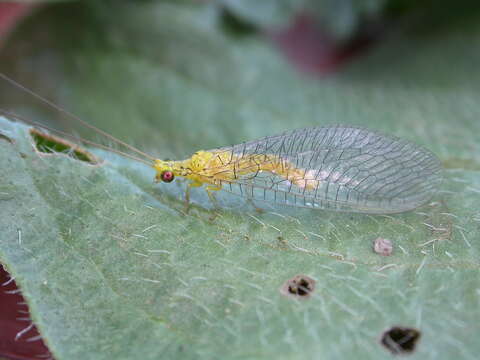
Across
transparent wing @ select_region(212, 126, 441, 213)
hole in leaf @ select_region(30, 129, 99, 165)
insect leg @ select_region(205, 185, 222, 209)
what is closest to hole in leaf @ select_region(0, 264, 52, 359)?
hole in leaf @ select_region(30, 129, 99, 165)

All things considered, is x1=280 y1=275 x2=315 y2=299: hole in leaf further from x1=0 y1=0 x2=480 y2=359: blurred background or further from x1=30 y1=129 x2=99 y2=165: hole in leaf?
x1=0 y1=0 x2=480 y2=359: blurred background

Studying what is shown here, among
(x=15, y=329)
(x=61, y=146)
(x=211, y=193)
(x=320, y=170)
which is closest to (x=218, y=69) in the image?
(x=211, y=193)

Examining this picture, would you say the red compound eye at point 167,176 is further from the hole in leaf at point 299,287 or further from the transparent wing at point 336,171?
the hole in leaf at point 299,287

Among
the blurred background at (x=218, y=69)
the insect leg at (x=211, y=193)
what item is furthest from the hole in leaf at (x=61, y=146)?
the blurred background at (x=218, y=69)

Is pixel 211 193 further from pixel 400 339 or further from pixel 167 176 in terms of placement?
pixel 400 339

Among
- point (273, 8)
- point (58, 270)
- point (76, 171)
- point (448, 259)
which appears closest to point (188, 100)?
point (273, 8)

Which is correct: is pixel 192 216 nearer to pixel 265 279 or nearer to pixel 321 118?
pixel 265 279
